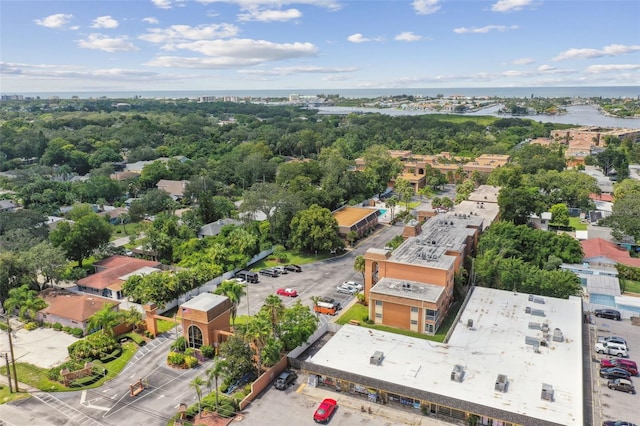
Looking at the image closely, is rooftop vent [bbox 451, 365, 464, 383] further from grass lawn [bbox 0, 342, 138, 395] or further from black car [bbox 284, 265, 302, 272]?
black car [bbox 284, 265, 302, 272]

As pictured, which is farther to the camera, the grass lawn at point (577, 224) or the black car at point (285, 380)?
the grass lawn at point (577, 224)

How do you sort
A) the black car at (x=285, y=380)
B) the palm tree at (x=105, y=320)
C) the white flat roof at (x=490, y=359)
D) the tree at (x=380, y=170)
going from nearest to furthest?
the white flat roof at (x=490, y=359) < the black car at (x=285, y=380) < the palm tree at (x=105, y=320) < the tree at (x=380, y=170)

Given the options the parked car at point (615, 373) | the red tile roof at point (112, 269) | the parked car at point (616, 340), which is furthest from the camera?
the red tile roof at point (112, 269)

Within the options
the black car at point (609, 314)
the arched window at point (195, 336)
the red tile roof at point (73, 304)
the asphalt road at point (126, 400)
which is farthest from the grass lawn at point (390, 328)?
the red tile roof at point (73, 304)

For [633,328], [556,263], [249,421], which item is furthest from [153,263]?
[633,328]

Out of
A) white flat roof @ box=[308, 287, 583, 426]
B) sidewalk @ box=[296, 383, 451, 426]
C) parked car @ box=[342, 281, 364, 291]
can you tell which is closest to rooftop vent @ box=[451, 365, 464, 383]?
white flat roof @ box=[308, 287, 583, 426]

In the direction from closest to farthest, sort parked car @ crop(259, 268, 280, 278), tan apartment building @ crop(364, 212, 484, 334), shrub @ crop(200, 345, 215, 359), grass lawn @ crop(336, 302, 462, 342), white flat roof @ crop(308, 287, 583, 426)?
white flat roof @ crop(308, 287, 583, 426), shrub @ crop(200, 345, 215, 359), grass lawn @ crop(336, 302, 462, 342), tan apartment building @ crop(364, 212, 484, 334), parked car @ crop(259, 268, 280, 278)

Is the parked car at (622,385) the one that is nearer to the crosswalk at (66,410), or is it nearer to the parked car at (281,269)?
the parked car at (281,269)
